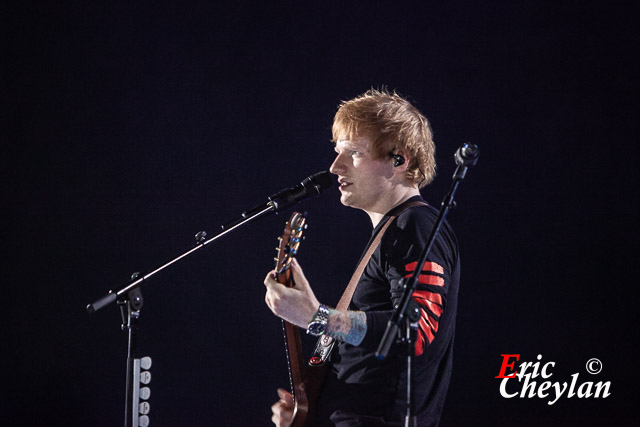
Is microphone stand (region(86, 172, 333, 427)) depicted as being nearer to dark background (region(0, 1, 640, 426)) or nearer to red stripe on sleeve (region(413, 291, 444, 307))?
red stripe on sleeve (region(413, 291, 444, 307))

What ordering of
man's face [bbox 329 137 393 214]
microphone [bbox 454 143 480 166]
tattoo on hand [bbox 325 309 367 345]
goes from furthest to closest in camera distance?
man's face [bbox 329 137 393 214] → tattoo on hand [bbox 325 309 367 345] → microphone [bbox 454 143 480 166]

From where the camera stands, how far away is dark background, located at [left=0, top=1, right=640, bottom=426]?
3.25m

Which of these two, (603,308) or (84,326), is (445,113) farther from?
(84,326)

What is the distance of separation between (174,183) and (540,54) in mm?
2327

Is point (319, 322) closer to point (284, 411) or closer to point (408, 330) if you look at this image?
→ point (408, 330)

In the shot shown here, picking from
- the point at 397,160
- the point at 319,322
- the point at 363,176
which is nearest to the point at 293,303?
the point at 319,322

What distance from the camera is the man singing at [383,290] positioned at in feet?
5.69

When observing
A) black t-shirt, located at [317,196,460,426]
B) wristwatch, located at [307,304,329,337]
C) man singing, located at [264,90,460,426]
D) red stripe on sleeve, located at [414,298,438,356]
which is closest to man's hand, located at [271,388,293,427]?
man singing, located at [264,90,460,426]

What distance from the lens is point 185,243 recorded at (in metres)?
3.46

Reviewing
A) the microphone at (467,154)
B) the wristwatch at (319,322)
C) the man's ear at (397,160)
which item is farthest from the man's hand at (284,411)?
the microphone at (467,154)

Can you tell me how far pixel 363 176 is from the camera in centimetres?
221

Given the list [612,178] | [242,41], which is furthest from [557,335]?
[242,41]

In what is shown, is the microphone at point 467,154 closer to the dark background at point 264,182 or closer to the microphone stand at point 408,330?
the microphone stand at point 408,330

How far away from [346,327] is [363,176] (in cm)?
70
